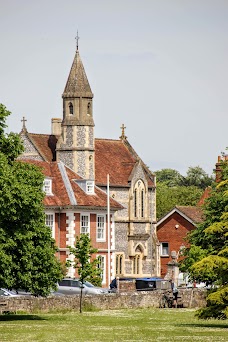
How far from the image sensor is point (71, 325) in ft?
193

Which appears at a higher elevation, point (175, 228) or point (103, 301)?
point (175, 228)

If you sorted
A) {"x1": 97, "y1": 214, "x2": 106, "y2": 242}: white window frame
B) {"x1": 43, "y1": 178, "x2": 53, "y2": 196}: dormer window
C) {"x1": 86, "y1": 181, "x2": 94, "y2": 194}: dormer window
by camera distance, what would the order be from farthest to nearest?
1. {"x1": 86, "y1": 181, "x2": 94, "y2": 194}: dormer window
2. {"x1": 97, "y1": 214, "x2": 106, "y2": 242}: white window frame
3. {"x1": 43, "y1": 178, "x2": 53, "y2": 196}: dormer window

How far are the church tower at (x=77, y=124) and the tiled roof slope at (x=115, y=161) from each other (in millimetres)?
2718

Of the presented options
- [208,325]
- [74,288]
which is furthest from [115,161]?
[208,325]

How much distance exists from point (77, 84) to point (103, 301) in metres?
40.3

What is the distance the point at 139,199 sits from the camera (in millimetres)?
116312

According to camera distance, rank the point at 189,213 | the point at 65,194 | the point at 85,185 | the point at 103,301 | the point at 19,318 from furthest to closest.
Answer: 1. the point at 189,213
2. the point at 85,185
3. the point at 65,194
4. the point at 103,301
5. the point at 19,318

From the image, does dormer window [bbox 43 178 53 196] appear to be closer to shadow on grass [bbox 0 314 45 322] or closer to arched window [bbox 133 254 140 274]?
arched window [bbox 133 254 140 274]

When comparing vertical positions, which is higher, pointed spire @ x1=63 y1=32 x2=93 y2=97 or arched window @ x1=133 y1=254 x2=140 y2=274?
pointed spire @ x1=63 y1=32 x2=93 y2=97

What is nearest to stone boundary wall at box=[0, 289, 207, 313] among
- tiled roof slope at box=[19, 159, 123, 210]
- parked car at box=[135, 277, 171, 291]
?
parked car at box=[135, 277, 171, 291]

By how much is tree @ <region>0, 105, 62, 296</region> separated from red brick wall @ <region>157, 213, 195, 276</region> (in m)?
49.8

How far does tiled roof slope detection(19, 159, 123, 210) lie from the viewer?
100125 millimetres

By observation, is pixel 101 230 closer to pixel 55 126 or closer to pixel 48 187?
pixel 48 187

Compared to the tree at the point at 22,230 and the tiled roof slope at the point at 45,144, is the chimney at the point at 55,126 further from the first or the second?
the tree at the point at 22,230
